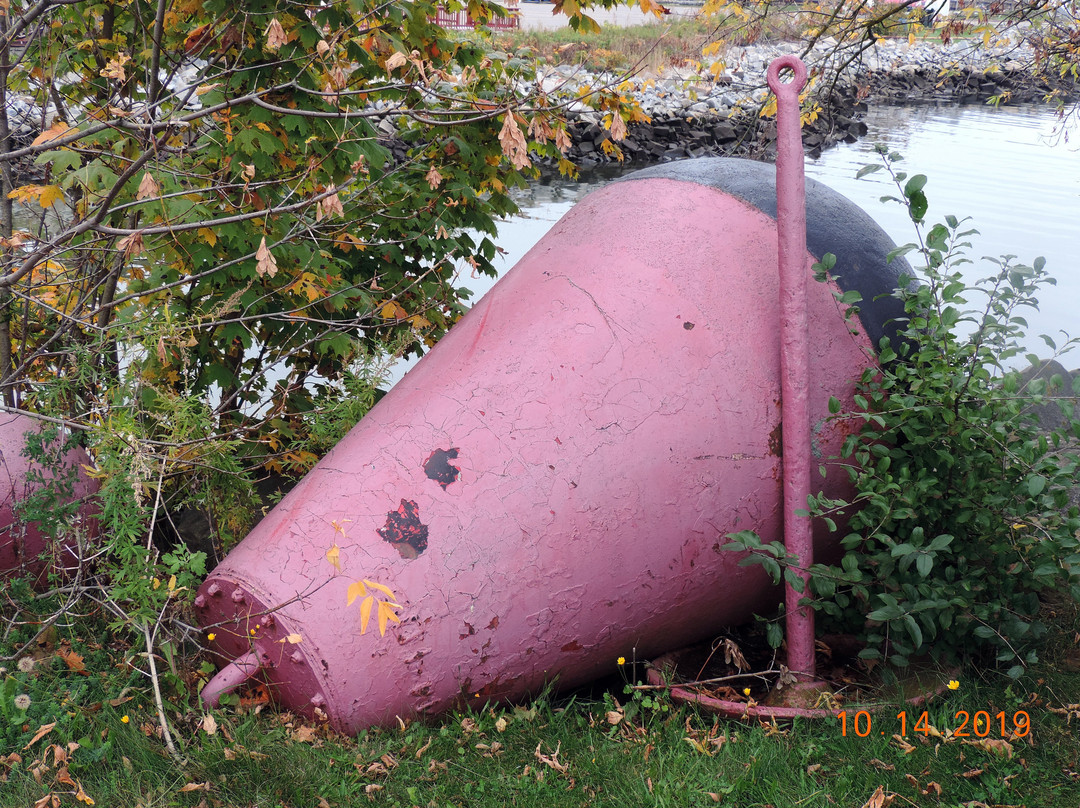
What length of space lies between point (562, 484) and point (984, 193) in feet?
47.7

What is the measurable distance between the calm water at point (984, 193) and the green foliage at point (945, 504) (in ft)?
11.8

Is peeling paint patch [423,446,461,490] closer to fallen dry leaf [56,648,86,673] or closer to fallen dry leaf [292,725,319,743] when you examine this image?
fallen dry leaf [292,725,319,743]

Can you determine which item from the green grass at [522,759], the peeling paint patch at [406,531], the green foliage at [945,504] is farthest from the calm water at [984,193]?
the green grass at [522,759]

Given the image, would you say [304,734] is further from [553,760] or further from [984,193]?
[984,193]

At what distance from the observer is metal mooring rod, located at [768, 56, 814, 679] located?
273 cm

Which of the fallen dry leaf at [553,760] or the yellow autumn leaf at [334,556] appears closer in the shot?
the yellow autumn leaf at [334,556]

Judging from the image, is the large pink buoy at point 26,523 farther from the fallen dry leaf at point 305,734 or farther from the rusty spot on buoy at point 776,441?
the rusty spot on buoy at point 776,441

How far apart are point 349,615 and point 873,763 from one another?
1451mm

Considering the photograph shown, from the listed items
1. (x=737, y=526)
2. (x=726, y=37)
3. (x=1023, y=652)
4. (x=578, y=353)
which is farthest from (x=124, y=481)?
(x=726, y=37)

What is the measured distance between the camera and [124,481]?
266 centimetres

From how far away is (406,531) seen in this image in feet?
8.29

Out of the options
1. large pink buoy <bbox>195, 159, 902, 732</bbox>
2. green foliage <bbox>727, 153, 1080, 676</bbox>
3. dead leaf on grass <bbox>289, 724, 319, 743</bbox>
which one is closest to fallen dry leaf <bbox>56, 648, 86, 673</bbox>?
large pink buoy <bbox>195, 159, 902, 732</bbox>

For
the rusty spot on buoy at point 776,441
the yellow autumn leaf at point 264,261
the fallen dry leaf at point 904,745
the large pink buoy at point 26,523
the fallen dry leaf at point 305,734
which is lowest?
the fallen dry leaf at point 904,745

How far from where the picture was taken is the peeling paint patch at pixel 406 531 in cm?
250
